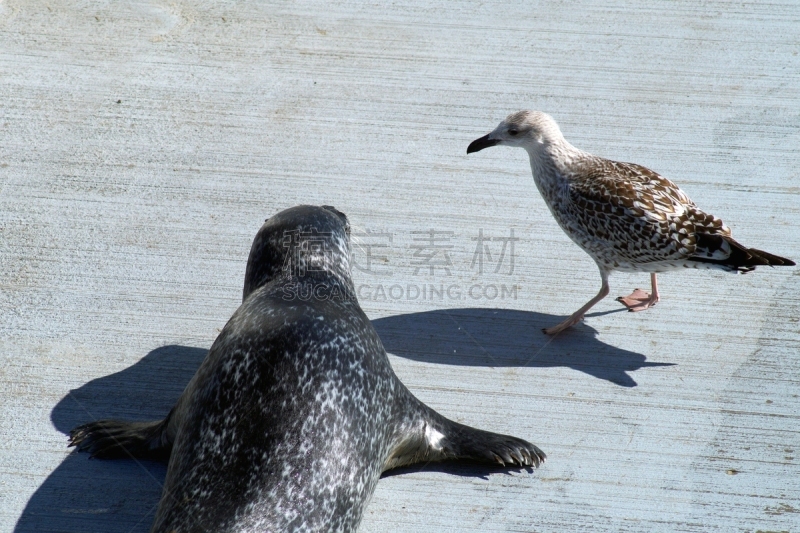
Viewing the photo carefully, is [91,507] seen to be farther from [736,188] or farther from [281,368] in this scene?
[736,188]

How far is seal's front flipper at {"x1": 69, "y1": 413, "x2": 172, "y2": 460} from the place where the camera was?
127 inches

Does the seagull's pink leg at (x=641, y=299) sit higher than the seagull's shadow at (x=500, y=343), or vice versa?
the seagull's pink leg at (x=641, y=299)

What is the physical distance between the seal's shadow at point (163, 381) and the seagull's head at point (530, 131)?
2.92 feet

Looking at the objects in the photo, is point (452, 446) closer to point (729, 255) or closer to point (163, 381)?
point (163, 381)

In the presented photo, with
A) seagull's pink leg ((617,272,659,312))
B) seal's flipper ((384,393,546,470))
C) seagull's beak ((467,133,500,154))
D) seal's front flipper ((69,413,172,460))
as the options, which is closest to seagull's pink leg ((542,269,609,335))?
seagull's pink leg ((617,272,659,312))

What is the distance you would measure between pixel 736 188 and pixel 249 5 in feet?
11.9

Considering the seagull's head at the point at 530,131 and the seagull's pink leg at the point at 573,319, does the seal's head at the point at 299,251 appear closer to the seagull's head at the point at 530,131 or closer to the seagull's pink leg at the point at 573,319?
the seagull's pink leg at the point at 573,319

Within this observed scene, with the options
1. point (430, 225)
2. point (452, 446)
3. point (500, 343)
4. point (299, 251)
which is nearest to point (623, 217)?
point (500, 343)

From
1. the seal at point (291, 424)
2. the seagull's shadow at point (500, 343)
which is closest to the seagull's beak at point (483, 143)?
the seagull's shadow at point (500, 343)

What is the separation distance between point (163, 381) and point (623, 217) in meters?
2.24

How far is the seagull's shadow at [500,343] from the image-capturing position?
379 centimetres

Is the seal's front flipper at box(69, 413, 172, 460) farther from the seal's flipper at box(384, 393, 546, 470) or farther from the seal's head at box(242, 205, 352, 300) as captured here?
the seal's flipper at box(384, 393, 546, 470)

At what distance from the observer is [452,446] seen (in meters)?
3.29

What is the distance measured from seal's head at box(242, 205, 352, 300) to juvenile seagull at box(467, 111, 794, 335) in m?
1.12
